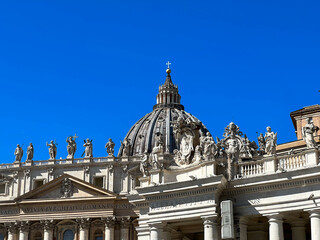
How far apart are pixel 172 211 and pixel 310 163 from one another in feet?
28.5

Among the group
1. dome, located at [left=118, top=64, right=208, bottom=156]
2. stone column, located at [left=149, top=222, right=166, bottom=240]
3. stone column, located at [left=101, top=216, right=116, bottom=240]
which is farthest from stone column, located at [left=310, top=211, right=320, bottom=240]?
dome, located at [left=118, top=64, right=208, bottom=156]

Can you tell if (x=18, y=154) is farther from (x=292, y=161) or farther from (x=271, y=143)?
(x=292, y=161)

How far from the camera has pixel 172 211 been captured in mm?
39875

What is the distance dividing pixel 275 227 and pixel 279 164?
3.61 meters

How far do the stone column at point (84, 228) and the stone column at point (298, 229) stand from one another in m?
44.3

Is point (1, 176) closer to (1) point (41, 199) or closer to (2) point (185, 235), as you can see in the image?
(1) point (41, 199)

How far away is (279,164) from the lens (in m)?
38.2

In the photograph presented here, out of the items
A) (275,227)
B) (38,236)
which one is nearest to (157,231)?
(275,227)

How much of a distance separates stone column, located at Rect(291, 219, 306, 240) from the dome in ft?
244

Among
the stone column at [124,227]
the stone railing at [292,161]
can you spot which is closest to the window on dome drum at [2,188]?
the stone column at [124,227]

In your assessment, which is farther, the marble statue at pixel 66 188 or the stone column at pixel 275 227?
the marble statue at pixel 66 188

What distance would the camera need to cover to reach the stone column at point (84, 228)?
261ft

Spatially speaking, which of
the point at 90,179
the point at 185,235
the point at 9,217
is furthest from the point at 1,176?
the point at 185,235

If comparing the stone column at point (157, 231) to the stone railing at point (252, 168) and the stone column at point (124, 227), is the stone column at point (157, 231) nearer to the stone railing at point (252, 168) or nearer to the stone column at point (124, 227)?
the stone railing at point (252, 168)
